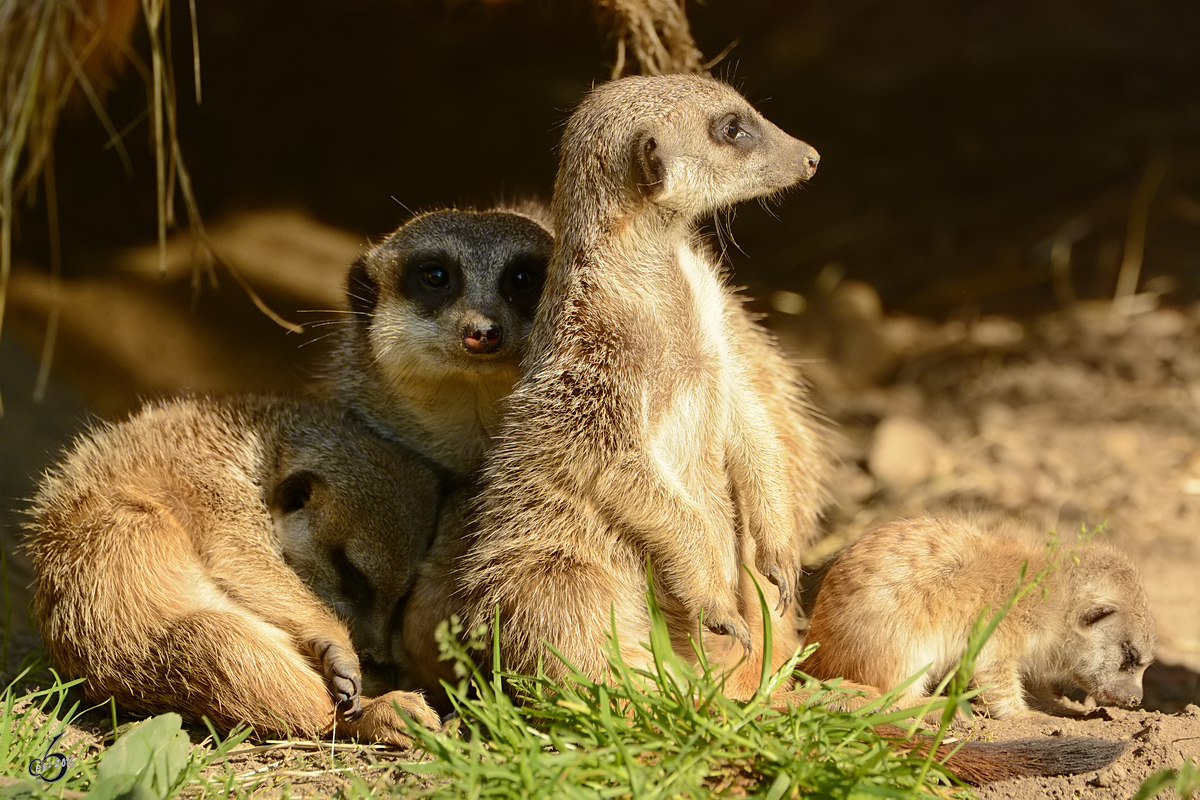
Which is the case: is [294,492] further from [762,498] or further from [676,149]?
[676,149]

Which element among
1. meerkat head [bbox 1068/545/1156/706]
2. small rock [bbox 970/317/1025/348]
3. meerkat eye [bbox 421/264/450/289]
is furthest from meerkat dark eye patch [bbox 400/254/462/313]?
small rock [bbox 970/317/1025/348]

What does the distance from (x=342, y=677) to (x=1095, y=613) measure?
→ 2.17 metres

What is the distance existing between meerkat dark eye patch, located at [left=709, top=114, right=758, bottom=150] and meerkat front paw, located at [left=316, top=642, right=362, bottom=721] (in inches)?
70.4

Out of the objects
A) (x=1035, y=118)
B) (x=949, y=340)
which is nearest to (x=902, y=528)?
(x=949, y=340)

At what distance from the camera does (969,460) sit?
5.92 m

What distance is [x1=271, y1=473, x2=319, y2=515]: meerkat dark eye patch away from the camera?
3504 millimetres

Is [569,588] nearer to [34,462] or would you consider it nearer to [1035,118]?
[34,462]

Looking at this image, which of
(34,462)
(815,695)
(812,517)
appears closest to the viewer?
(815,695)

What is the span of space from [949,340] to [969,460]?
48.5 inches

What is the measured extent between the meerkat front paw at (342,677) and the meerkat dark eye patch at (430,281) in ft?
3.67

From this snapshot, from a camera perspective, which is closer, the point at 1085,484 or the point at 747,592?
the point at 747,592

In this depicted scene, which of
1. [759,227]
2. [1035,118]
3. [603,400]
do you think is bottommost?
[603,400]

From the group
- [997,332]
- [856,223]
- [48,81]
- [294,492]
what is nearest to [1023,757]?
[294,492]
